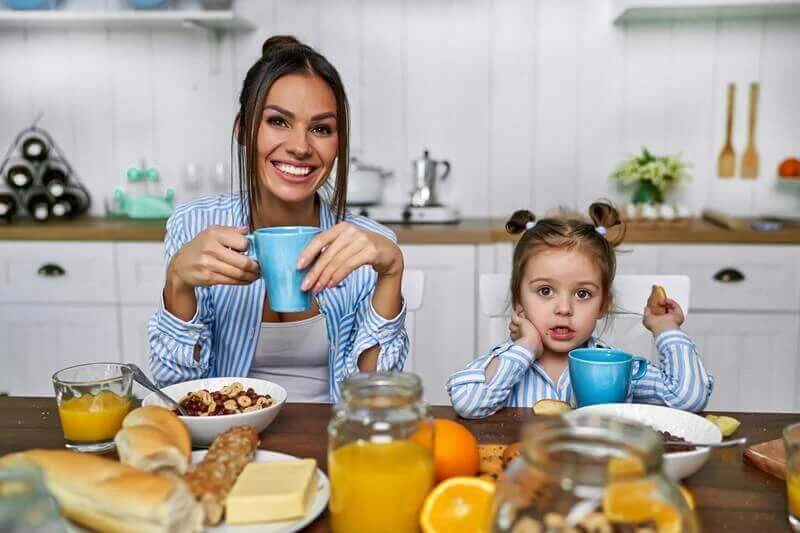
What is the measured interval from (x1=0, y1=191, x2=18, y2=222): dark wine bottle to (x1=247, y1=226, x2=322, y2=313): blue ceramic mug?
2.31m

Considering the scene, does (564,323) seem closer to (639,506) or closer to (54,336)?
(639,506)

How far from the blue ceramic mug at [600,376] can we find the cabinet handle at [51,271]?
2.21m

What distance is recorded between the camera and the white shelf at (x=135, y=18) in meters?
2.82

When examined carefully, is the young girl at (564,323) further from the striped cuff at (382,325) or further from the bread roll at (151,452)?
the bread roll at (151,452)

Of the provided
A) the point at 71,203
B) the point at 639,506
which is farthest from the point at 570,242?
the point at 71,203

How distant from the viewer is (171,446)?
776 millimetres

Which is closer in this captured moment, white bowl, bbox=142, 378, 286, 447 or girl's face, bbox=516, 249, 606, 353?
white bowl, bbox=142, 378, 286, 447

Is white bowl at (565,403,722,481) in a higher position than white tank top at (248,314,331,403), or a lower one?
higher

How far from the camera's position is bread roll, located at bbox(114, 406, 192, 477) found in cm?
75

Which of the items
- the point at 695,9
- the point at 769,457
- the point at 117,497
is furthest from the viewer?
the point at 695,9

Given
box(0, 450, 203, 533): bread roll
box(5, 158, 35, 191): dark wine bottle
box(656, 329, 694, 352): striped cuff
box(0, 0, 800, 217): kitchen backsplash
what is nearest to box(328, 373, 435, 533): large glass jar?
box(0, 450, 203, 533): bread roll

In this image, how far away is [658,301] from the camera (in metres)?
1.35

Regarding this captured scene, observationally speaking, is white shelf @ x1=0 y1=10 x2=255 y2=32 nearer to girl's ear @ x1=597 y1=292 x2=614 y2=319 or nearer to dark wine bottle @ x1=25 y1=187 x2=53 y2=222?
dark wine bottle @ x1=25 y1=187 x2=53 y2=222

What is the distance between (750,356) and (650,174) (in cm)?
75
